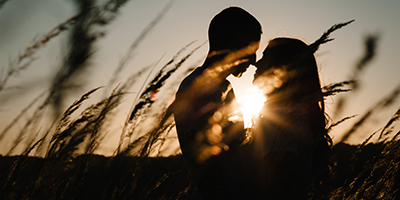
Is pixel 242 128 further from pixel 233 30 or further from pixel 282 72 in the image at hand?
pixel 233 30

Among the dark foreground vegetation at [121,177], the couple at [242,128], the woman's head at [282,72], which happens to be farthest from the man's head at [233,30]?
the dark foreground vegetation at [121,177]

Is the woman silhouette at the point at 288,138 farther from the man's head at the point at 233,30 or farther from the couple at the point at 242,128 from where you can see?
the man's head at the point at 233,30

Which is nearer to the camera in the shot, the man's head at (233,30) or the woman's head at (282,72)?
the woman's head at (282,72)

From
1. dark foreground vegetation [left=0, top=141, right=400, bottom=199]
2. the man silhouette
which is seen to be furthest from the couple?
dark foreground vegetation [left=0, top=141, right=400, bottom=199]

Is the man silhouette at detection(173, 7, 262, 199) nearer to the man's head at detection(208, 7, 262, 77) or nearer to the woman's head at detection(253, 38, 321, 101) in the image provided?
the man's head at detection(208, 7, 262, 77)

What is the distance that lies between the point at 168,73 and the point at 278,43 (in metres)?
1.08

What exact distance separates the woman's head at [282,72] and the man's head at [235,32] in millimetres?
180

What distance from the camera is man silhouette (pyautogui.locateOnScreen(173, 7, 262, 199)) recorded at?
1.34 meters

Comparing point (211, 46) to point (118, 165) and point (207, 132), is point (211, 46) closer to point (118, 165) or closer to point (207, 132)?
point (207, 132)

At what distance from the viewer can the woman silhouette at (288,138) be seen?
1304 millimetres

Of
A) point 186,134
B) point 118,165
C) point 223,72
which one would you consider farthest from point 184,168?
point 223,72

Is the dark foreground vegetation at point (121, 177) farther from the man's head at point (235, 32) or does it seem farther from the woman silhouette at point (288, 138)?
the man's head at point (235, 32)

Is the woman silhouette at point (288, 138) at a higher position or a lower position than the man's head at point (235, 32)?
lower

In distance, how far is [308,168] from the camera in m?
1.53
